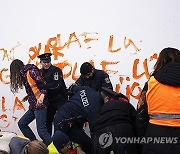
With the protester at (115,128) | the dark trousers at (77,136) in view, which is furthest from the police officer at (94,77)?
the protester at (115,128)

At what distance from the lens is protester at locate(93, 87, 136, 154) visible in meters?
2.39

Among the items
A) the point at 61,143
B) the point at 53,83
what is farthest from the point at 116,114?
the point at 53,83

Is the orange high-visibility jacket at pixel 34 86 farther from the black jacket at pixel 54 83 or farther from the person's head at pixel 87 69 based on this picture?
the person's head at pixel 87 69

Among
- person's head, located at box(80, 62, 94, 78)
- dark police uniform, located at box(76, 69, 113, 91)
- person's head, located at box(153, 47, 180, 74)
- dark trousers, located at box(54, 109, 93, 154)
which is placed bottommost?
dark trousers, located at box(54, 109, 93, 154)

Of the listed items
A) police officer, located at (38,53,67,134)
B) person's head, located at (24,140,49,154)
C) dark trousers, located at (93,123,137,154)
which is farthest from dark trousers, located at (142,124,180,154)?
police officer, located at (38,53,67,134)

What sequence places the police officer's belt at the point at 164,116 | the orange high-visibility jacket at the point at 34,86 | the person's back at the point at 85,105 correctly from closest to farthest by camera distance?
the police officer's belt at the point at 164,116 < the person's back at the point at 85,105 < the orange high-visibility jacket at the point at 34,86

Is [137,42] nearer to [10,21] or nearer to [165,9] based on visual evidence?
[165,9]

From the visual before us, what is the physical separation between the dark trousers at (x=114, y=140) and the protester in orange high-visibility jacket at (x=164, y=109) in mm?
120

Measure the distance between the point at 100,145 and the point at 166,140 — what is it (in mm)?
535

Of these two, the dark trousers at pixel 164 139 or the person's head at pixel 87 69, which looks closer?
the dark trousers at pixel 164 139

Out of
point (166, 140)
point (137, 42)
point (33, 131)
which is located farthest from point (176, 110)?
point (33, 131)

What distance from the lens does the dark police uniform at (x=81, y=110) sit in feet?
11.3

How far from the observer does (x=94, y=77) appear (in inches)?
169

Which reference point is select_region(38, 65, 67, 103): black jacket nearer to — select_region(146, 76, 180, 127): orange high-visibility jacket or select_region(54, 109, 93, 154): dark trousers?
select_region(54, 109, 93, 154): dark trousers
